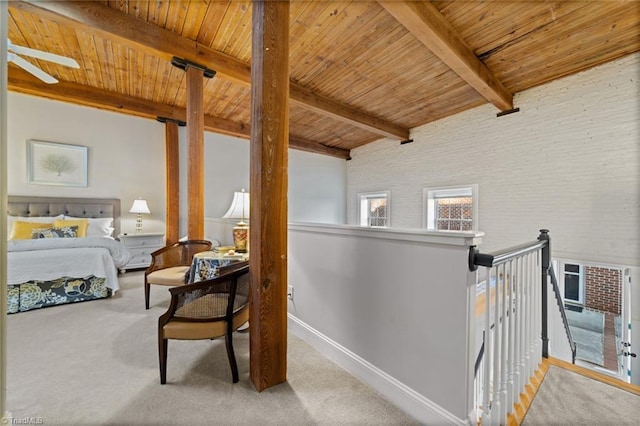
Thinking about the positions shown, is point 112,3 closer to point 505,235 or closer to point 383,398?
point 383,398

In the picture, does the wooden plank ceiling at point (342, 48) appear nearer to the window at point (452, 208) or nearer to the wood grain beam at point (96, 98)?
the wood grain beam at point (96, 98)

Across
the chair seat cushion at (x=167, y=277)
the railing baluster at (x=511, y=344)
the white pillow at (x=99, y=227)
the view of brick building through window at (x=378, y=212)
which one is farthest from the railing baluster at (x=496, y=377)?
the white pillow at (x=99, y=227)

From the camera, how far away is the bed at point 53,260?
2527mm

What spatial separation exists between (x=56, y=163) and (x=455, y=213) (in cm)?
658

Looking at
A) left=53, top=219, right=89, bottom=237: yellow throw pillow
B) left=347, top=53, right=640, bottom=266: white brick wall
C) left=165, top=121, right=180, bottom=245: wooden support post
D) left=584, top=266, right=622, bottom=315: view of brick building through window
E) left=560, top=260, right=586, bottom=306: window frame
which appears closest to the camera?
left=347, top=53, right=640, bottom=266: white brick wall

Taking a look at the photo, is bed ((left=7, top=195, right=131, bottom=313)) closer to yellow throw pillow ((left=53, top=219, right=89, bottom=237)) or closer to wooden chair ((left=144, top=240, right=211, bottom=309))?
yellow throw pillow ((left=53, top=219, right=89, bottom=237))

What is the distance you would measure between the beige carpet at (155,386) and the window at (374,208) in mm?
4065

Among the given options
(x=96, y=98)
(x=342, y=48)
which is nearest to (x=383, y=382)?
(x=342, y=48)

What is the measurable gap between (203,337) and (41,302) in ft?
8.13

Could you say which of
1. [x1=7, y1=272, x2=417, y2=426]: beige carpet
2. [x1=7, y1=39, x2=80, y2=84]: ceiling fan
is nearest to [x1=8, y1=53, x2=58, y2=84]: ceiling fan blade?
[x1=7, y1=39, x2=80, y2=84]: ceiling fan

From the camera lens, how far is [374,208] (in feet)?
19.7

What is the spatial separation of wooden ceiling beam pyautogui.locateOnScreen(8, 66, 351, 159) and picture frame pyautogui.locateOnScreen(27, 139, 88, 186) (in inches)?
28.6

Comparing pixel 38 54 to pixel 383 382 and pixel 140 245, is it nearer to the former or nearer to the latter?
pixel 140 245

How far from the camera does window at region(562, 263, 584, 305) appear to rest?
347cm
